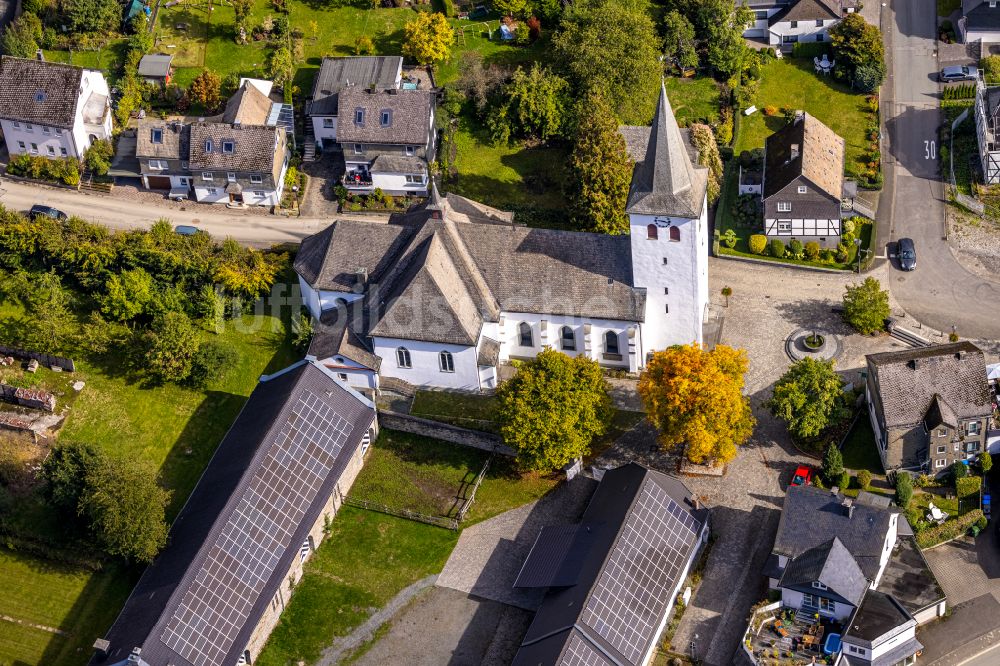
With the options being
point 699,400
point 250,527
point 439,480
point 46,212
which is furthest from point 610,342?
point 46,212

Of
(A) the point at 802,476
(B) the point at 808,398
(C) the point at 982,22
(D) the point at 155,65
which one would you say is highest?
(D) the point at 155,65

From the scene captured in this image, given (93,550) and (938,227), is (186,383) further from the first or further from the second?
(938,227)

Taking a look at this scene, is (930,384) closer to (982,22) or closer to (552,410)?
(552,410)

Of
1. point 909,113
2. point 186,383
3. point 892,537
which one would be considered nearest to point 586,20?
point 909,113

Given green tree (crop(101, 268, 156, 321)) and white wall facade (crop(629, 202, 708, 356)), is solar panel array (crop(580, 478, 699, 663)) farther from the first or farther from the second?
green tree (crop(101, 268, 156, 321))

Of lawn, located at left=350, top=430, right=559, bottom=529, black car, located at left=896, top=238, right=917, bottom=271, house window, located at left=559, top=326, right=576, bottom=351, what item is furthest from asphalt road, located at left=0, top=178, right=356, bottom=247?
black car, located at left=896, top=238, right=917, bottom=271

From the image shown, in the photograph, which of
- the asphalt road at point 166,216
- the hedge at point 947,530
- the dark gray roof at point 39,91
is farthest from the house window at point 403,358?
the dark gray roof at point 39,91
